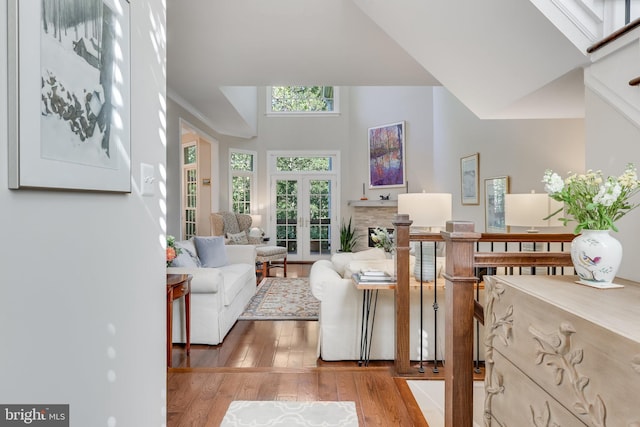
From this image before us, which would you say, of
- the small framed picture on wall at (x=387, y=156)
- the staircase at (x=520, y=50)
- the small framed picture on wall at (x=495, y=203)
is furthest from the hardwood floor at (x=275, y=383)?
the small framed picture on wall at (x=387, y=156)

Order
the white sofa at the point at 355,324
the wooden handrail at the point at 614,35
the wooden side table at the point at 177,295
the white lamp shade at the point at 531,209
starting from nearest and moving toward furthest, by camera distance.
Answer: the wooden handrail at the point at 614,35 → the wooden side table at the point at 177,295 → the white sofa at the point at 355,324 → the white lamp shade at the point at 531,209

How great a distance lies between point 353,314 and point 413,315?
47 cm

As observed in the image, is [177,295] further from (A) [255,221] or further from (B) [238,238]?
(A) [255,221]

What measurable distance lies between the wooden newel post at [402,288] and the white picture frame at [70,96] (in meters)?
1.80

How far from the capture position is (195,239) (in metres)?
4.16

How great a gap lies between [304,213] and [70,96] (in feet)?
23.1

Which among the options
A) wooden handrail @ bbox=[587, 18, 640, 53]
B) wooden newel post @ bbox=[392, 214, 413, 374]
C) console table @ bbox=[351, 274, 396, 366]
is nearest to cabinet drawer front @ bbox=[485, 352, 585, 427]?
wooden newel post @ bbox=[392, 214, 413, 374]

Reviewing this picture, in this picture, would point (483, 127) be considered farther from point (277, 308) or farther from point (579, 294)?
point (579, 294)

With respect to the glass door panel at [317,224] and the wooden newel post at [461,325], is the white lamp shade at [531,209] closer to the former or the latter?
the wooden newel post at [461,325]

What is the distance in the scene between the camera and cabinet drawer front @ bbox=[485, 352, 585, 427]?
926 mm

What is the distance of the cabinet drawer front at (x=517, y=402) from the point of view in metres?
0.93

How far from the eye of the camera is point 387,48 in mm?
3143
